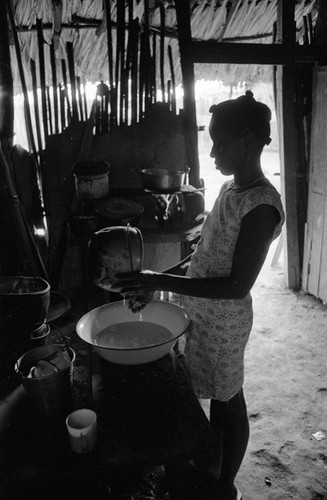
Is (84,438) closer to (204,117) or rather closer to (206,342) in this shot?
(206,342)

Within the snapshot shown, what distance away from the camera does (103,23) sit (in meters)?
4.11

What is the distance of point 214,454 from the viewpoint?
66.1 inches

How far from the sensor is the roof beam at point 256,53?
4.11 m

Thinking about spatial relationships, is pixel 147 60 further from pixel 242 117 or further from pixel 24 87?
pixel 242 117

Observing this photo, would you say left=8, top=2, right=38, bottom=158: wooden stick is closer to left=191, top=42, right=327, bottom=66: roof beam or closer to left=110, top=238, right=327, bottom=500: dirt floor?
left=191, top=42, right=327, bottom=66: roof beam

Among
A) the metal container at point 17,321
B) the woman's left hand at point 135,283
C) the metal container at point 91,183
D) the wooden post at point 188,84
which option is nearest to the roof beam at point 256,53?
the wooden post at point 188,84

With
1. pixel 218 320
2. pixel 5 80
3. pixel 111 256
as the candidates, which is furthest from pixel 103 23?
pixel 218 320

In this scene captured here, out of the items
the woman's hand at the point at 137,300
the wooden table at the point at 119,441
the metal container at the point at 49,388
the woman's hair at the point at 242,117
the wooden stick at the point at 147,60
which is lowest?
the wooden table at the point at 119,441

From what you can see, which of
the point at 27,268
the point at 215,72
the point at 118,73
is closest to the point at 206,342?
the point at 27,268

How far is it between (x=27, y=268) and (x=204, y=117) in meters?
13.2

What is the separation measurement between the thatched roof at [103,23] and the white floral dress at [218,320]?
290cm

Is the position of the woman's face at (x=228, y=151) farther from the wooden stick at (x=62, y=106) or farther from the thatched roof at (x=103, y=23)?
A: the thatched roof at (x=103, y=23)

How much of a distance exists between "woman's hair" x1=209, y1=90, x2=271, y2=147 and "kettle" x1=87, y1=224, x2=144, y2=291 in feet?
2.06

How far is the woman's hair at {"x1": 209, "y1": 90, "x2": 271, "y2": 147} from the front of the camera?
177cm
